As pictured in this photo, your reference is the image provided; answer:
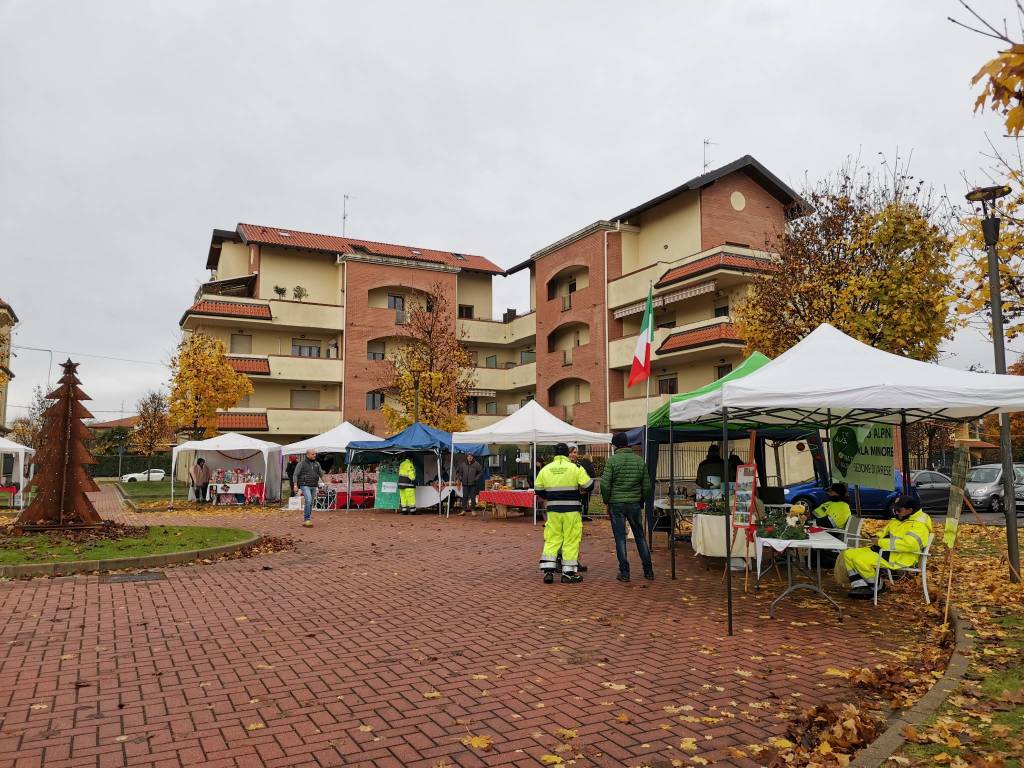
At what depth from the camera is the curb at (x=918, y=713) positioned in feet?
12.6

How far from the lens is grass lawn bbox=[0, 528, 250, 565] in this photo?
11203 mm

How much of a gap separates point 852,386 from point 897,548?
1.95 m

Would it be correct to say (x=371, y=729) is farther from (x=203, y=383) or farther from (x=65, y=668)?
(x=203, y=383)

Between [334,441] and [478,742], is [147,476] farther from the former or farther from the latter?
[478,742]

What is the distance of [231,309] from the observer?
3975 cm

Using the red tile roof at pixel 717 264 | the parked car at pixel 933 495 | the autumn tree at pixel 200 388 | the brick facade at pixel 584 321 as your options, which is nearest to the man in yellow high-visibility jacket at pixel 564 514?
the parked car at pixel 933 495

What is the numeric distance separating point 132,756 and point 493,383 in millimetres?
41320

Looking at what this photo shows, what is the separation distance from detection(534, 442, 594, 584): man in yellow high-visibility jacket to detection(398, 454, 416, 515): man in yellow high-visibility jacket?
1313 centimetres

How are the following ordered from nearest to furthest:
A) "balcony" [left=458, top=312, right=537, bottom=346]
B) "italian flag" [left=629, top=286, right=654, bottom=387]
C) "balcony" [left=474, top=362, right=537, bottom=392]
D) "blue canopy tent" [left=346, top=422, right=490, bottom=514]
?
"italian flag" [left=629, top=286, right=654, bottom=387] → "blue canopy tent" [left=346, top=422, right=490, bottom=514] → "balcony" [left=474, top=362, right=537, bottom=392] → "balcony" [left=458, top=312, right=537, bottom=346]

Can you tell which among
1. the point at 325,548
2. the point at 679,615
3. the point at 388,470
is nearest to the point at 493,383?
the point at 388,470

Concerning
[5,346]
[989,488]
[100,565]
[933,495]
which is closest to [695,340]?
[933,495]

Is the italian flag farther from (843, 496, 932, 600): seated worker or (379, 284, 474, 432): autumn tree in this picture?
(379, 284, 474, 432): autumn tree

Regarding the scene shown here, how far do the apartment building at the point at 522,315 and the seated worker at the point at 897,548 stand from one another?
2166cm

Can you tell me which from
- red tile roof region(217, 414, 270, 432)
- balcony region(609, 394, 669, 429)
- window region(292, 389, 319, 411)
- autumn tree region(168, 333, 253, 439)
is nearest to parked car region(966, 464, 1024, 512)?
balcony region(609, 394, 669, 429)
